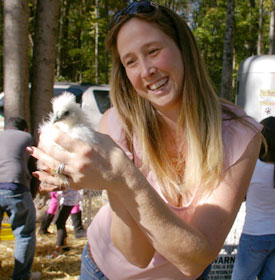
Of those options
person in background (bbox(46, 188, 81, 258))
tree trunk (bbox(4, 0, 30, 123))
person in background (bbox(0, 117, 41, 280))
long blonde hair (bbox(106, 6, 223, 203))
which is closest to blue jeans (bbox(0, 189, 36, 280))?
person in background (bbox(0, 117, 41, 280))

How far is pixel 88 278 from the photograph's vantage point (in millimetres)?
1681

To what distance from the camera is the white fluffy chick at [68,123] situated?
41.1 inches

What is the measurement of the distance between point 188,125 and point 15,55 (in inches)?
199

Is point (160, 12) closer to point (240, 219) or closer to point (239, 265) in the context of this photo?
point (239, 265)

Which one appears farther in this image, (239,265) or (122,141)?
(239,265)

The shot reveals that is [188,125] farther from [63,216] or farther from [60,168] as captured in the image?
[63,216]

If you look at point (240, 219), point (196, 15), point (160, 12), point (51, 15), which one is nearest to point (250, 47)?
point (196, 15)

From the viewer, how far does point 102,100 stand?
9.46 meters

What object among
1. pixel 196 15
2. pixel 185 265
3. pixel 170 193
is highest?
pixel 196 15

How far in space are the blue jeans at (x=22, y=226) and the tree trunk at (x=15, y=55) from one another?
2.16m

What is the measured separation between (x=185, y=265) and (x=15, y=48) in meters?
5.46

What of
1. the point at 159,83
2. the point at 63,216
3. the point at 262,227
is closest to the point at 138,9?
the point at 159,83

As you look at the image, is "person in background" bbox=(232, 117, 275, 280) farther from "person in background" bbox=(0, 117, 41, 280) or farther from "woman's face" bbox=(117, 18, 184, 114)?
"person in background" bbox=(0, 117, 41, 280)

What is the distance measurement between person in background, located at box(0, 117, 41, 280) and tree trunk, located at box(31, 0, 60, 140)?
77.8 inches
